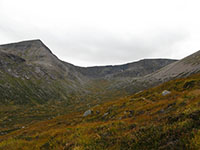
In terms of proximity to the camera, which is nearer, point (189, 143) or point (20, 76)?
point (189, 143)

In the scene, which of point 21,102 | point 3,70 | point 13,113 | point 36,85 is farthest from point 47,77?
point 13,113

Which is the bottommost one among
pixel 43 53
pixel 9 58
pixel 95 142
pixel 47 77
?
pixel 95 142

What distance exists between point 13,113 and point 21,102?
1383cm

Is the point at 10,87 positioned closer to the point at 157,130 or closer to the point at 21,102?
the point at 21,102

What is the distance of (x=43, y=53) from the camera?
572ft

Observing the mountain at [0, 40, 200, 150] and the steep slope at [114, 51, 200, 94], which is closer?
the mountain at [0, 40, 200, 150]

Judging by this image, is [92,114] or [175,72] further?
[175,72]

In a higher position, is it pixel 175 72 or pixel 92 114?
pixel 175 72

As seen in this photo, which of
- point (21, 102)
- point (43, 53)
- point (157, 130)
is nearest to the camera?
point (157, 130)

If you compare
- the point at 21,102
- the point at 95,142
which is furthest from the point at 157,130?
the point at 21,102

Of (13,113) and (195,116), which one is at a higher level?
(195,116)

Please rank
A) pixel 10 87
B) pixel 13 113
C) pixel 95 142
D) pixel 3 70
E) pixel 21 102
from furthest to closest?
pixel 3 70
pixel 10 87
pixel 21 102
pixel 13 113
pixel 95 142

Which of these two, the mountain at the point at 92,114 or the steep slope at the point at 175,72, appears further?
the steep slope at the point at 175,72

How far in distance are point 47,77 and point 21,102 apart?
51.1 m
